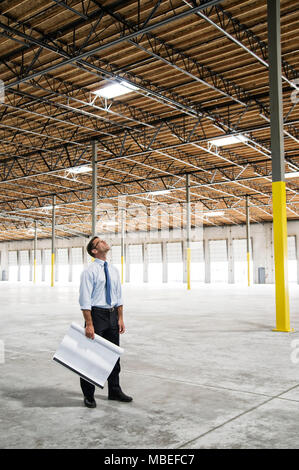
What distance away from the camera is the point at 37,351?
7.93 meters

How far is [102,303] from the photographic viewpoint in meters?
4.83

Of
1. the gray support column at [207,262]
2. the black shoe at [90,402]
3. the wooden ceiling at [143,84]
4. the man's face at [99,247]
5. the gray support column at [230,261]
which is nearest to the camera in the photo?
the black shoe at [90,402]

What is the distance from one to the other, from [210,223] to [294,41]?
34.9m

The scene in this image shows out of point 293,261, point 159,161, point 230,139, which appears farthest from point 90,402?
point 293,261

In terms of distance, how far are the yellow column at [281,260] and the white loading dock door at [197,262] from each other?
126ft

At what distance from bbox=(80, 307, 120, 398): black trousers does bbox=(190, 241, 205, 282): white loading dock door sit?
44225 mm

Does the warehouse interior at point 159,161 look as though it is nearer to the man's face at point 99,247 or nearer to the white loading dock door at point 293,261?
the man's face at point 99,247

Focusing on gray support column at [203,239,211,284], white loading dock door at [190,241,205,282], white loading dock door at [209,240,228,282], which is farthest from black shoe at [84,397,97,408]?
white loading dock door at [190,241,205,282]

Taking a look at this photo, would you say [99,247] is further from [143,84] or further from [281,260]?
[143,84]

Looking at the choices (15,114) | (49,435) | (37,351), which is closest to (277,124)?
(37,351)

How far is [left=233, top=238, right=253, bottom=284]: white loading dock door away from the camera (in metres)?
46.0

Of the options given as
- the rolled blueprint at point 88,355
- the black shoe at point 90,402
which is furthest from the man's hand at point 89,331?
the black shoe at point 90,402

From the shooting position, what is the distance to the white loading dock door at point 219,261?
156 ft

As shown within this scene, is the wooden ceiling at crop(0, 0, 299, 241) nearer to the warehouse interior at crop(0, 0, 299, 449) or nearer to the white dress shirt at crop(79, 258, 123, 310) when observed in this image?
the warehouse interior at crop(0, 0, 299, 449)
